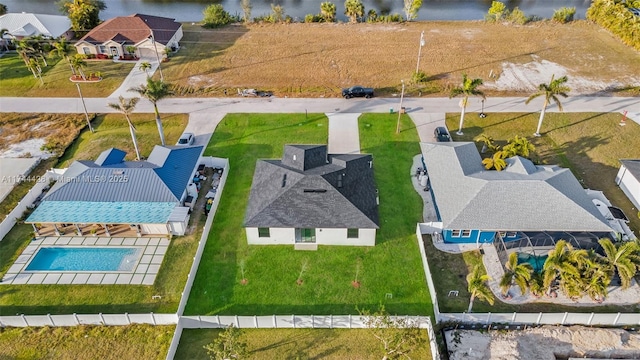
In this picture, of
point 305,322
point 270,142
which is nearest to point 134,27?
point 270,142

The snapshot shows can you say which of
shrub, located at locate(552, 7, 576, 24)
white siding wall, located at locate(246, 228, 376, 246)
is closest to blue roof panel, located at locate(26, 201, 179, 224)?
white siding wall, located at locate(246, 228, 376, 246)

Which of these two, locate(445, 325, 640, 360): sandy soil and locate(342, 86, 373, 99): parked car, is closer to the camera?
locate(445, 325, 640, 360): sandy soil

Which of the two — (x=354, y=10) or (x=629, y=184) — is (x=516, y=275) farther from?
(x=354, y=10)

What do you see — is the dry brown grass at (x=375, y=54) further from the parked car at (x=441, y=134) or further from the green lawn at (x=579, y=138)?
the parked car at (x=441, y=134)

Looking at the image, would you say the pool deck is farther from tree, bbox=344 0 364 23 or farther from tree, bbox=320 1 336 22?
tree, bbox=344 0 364 23

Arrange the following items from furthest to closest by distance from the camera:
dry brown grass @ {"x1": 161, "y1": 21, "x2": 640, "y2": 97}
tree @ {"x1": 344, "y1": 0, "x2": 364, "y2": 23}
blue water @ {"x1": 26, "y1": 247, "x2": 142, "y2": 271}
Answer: tree @ {"x1": 344, "y1": 0, "x2": 364, "y2": 23} → dry brown grass @ {"x1": 161, "y1": 21, "x2": 640, "y2": 97} → blue water @ {"x1": 26, "y1": 247, "x2": 142, "y2": 271}

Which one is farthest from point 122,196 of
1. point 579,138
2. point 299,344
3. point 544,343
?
point 579,138

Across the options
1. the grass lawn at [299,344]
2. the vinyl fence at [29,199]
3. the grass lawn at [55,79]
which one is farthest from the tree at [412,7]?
the grass lawn at [299,344]
